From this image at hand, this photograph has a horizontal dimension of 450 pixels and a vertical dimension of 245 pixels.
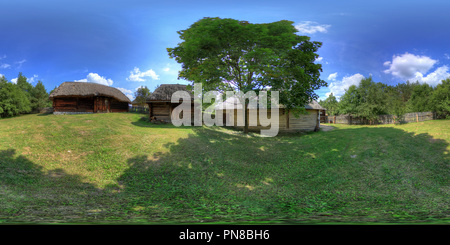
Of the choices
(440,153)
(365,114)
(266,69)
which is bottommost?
(440,153)

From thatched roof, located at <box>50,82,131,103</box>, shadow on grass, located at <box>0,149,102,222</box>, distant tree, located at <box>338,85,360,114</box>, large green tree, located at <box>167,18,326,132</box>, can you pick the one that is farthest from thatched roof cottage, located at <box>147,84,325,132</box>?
shadow on grass, located at <box>0,149,102,222</box>

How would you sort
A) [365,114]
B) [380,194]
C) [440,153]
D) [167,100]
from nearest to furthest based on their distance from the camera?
1. [380,194]
2. [440,153]
3. [167,100]
4. [365,114]

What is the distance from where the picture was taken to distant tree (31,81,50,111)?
40731 millimetres

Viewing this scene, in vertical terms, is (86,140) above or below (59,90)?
below

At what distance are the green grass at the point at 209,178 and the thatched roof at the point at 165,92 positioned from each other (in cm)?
1299

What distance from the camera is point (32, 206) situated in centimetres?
535

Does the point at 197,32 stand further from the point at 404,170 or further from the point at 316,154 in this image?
the point at 404,170

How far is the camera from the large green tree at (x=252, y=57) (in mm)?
16109

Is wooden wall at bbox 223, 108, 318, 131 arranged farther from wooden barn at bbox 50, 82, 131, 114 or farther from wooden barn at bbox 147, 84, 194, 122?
wooden barn at bbox 50, 82, 131, 114

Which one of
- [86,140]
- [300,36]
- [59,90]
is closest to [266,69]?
[300,36]

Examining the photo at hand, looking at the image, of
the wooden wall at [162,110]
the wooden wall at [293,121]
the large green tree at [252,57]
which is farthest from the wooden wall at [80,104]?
the wooden wall at [293,121]

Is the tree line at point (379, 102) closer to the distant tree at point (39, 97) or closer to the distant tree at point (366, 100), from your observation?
the distant tree at point (366, 100)

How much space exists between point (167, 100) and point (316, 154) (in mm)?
20248

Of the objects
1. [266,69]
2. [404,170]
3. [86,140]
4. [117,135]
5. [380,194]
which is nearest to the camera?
[380,194]
